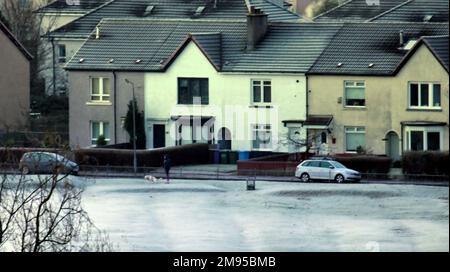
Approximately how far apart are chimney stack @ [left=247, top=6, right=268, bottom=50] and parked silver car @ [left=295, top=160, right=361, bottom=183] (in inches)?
375

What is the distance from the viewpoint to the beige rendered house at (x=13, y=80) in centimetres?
6088

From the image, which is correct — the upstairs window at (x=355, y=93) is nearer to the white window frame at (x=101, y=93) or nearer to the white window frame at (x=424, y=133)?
the white window frame at (x=424, y=133)

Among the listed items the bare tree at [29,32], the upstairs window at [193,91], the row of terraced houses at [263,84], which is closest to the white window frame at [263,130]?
the row of terraced houses at [263,84]

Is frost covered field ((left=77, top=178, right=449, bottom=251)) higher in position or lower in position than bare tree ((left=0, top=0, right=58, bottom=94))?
lower

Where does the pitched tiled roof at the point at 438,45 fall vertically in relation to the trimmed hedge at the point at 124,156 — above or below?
above

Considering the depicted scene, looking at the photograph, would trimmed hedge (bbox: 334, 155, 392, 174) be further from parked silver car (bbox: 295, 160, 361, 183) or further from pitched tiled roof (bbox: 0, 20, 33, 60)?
pitched tiled roof (bbox: 0, 20, 33, 60)

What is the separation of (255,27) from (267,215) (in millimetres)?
17139

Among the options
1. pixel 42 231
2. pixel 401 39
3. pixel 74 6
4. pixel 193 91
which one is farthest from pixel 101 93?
pixel 42 231

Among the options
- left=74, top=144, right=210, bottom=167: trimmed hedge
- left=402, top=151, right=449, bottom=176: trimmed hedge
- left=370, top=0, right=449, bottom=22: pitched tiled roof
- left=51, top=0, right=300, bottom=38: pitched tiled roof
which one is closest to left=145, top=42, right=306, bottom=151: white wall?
left=74, top=144, right=210, bottom=167: trimmed hedge

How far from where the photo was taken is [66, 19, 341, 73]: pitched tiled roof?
55.1 metres

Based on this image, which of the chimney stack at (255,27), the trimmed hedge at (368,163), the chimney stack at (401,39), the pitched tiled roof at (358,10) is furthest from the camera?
the pitched tiled roof at (358,10)

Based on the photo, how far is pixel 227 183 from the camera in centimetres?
4728

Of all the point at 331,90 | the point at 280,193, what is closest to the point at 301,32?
the point at 331,90
